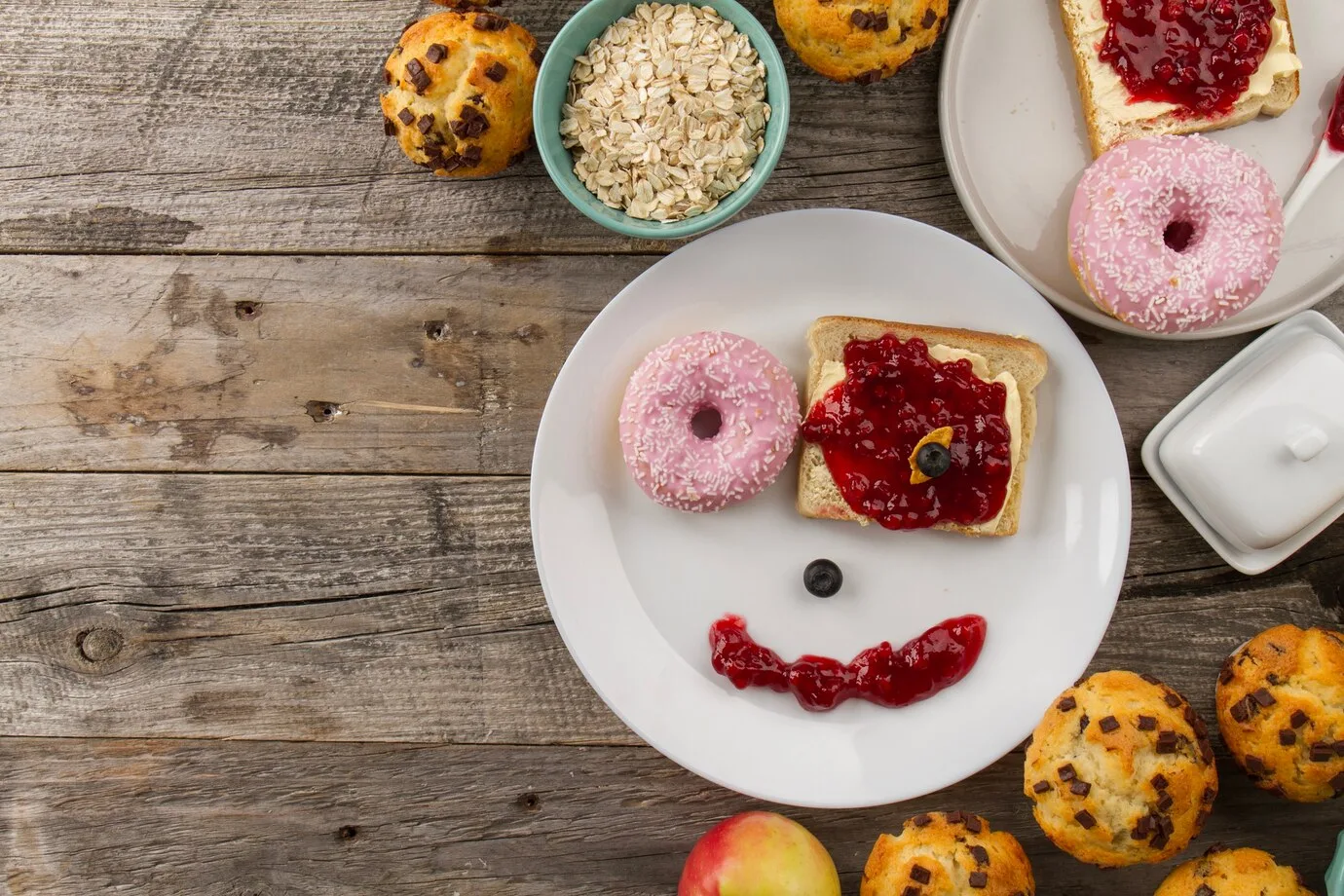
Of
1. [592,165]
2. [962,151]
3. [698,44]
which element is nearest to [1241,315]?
[962,151]

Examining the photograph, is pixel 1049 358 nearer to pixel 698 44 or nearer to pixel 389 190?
pixel 698 44

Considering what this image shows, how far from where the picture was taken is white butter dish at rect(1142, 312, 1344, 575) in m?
1.93

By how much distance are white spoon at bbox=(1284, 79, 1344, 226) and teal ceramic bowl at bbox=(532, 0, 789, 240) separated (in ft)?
3.70

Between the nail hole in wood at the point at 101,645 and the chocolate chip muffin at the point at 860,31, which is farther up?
the chocolate chip muffin at the point at 860,31

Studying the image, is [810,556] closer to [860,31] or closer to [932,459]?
[932,459]

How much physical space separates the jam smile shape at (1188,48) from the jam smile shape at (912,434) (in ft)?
2.35

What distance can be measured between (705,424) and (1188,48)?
1.29m

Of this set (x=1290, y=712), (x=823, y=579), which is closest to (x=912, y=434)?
(x=823, y=579)

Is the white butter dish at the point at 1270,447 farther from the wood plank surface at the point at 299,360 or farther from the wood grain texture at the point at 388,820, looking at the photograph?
the wood grain texture at the point at 388,820

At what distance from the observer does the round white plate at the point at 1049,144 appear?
202 cm

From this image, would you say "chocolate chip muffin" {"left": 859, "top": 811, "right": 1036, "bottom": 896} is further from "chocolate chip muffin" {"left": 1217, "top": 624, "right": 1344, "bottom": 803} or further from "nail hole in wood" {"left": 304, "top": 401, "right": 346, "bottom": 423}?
"nail hole in wood" {"left": 304, "top": 401, "right": 346, "bottom": 423}

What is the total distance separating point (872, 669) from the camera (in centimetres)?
208

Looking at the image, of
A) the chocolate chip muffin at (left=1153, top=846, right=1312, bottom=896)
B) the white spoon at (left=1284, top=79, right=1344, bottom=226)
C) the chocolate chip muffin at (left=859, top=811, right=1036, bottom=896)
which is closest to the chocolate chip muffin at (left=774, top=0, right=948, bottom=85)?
the white spoon at (left=1284, top=79, right=1344, bottom=226)

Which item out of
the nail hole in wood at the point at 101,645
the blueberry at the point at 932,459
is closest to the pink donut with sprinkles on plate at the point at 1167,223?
the blueberry at the point at 932,459
